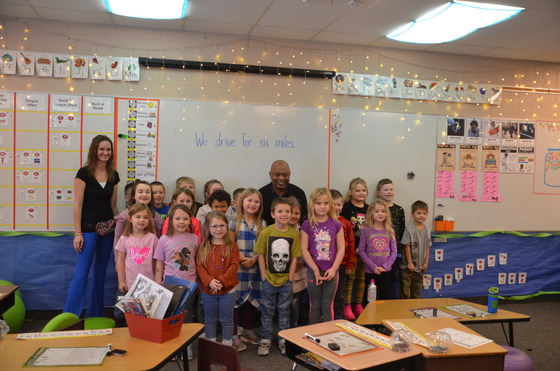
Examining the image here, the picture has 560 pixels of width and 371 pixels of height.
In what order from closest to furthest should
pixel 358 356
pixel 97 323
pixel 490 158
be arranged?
pixel 358 356, pixel 97 323, pixel 490 158

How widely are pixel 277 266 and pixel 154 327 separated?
1.59 meters

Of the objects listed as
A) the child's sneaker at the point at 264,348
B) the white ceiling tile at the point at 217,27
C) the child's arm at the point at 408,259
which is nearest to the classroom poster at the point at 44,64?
the white ceiling tile at the point at 217,27

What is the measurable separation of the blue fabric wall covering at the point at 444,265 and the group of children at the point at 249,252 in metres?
0.81

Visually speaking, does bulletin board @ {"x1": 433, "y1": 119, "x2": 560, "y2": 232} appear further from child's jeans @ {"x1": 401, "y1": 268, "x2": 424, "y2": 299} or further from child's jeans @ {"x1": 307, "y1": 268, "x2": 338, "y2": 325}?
child's jeans @ {"x1": 307, "y1": 268, "x2": 338, "y2": 325}

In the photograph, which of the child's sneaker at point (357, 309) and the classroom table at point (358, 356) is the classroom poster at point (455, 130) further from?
the classroom table at point (358, 356)

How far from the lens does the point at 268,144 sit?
4.74 meters

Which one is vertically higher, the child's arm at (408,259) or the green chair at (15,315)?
the child's arm at (408,259)

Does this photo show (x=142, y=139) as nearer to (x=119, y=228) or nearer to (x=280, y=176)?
(x=119, y=228)

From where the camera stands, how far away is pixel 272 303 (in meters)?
3.72

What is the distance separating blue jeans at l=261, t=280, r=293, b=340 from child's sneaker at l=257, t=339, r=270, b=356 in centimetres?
4

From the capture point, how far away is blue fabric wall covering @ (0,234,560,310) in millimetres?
4289

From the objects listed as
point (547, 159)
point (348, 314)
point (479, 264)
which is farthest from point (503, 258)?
point (348, 314)

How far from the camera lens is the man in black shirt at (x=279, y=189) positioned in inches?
170

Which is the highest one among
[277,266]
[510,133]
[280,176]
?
[510,133]
